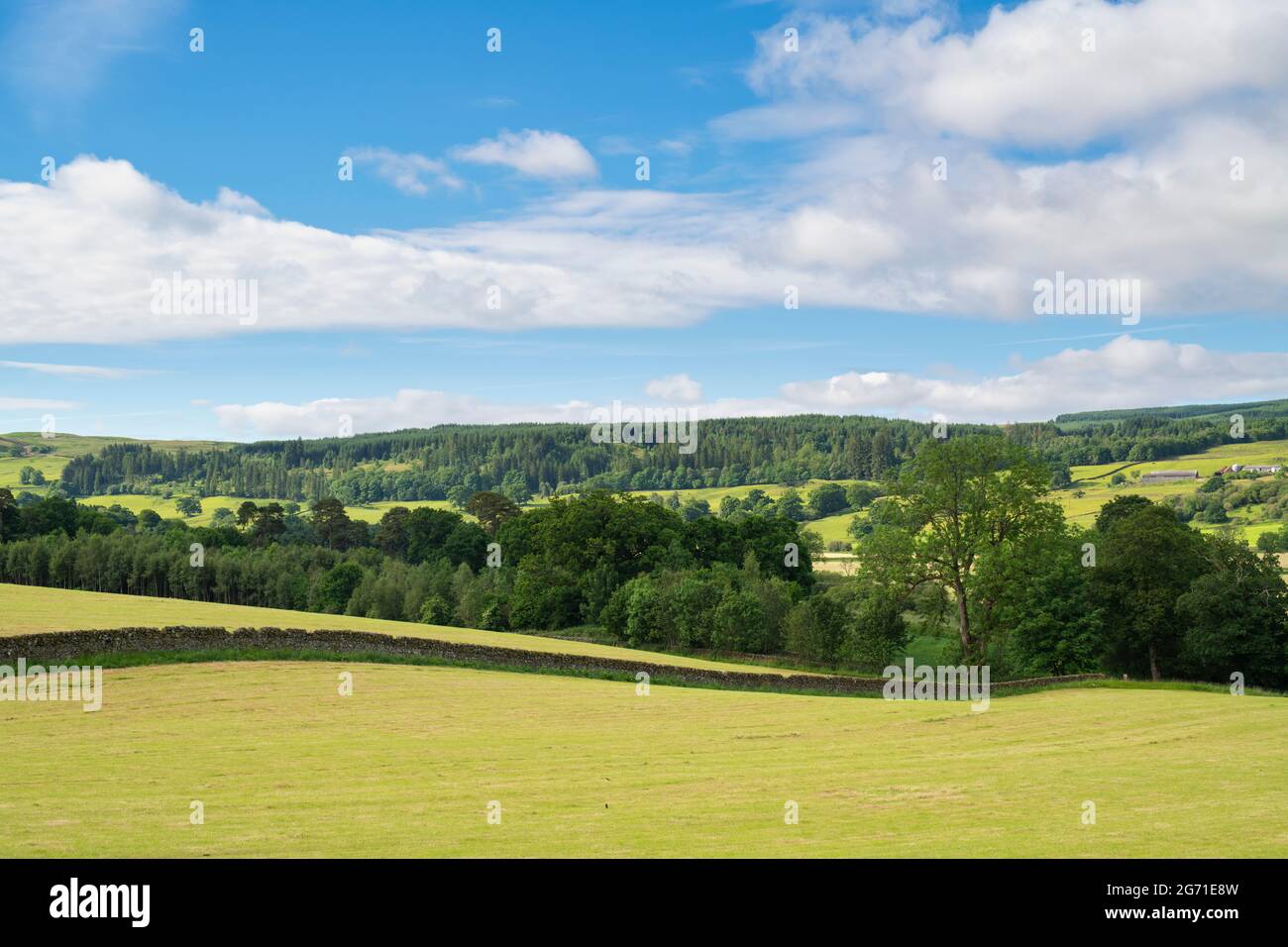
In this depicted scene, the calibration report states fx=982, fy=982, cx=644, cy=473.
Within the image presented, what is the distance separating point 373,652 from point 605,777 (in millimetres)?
26399

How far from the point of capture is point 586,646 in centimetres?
5962

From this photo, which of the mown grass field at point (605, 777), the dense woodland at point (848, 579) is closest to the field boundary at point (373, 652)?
the mown grass field at point (605, 777)

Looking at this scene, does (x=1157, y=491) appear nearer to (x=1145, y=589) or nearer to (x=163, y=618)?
(x=1145, y=589)

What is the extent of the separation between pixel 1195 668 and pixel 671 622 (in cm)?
3604

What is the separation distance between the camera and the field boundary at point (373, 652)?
3447cm

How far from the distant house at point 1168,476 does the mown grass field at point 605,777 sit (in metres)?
Answer: 161

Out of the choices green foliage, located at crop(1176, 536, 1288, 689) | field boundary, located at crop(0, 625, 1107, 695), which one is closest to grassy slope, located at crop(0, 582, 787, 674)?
field boundary, located at crop(0, 625, 1107, 695)

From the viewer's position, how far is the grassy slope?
41250 millimetres

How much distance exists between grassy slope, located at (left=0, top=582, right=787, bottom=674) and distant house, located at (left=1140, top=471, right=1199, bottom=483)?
476 feet

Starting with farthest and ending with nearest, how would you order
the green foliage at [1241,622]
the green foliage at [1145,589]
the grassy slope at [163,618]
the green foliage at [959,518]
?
1. the green foliage at [1145,589]
2. the green foliage at [959,518]
3. the green foliage at [1241,622]
4. the grassy slope at [163,618]

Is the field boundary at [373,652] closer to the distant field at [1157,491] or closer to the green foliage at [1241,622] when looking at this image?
the green foliage at [1241,622]

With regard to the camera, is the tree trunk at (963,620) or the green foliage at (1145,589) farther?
the green foliage at (1145,589)
